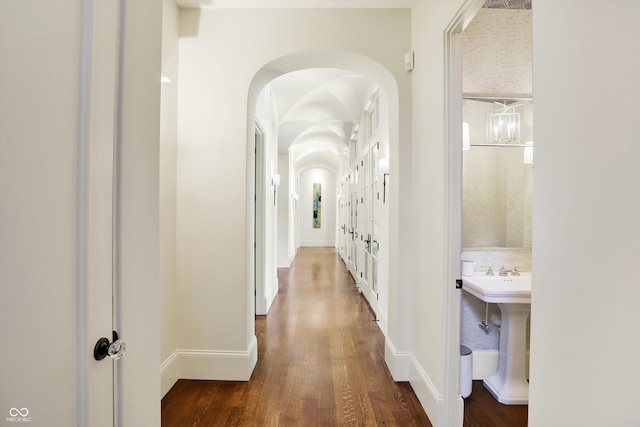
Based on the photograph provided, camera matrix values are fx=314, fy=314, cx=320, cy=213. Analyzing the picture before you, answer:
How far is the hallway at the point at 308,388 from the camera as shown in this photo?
2.09 m

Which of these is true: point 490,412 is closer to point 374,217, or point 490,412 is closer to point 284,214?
point 374,217

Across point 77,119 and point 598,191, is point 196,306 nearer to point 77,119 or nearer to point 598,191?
point 77,119

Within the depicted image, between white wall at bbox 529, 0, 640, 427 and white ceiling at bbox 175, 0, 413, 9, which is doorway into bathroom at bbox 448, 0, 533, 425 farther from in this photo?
white wall at bbox 529, 0, 640, 427

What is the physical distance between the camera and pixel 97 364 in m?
0.72

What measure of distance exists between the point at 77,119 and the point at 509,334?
2.82m

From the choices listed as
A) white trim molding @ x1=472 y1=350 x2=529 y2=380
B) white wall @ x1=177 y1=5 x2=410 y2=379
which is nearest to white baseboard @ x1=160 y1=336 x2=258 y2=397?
white wall @ x1=177 y1=5 x2=410 y2=379

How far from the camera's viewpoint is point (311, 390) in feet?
7.94

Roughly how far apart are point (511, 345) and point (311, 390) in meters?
1.55

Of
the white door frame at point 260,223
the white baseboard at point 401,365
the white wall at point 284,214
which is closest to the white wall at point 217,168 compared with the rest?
the white baseboard at point 401,365

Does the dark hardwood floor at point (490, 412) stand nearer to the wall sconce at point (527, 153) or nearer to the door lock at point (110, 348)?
the wall sconce at point (527, 153)

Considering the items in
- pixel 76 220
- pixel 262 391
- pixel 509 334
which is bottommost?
pixel 262 391

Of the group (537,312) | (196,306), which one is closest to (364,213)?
(196,306)

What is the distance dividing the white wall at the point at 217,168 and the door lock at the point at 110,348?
1775mm

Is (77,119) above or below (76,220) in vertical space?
above
